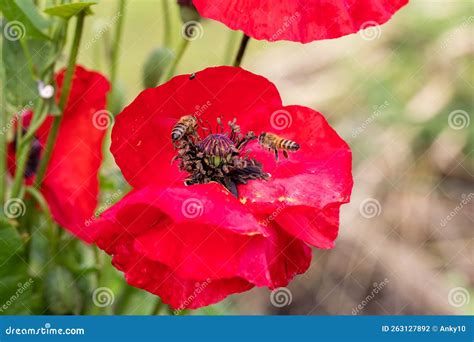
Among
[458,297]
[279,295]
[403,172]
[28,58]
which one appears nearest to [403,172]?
[403,172]

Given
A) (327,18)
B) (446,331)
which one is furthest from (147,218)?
(446,331)

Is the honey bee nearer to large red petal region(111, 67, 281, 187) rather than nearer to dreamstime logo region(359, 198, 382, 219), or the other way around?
large red petal region(111, 67, 281, 187)

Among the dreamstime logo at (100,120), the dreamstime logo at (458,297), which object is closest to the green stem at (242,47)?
the dreamstime logo at (100,120)

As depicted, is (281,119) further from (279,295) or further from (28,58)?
(279,295)

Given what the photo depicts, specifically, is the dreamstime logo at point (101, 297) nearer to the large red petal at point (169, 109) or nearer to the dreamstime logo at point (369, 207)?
the large red petal at point (169, 109)

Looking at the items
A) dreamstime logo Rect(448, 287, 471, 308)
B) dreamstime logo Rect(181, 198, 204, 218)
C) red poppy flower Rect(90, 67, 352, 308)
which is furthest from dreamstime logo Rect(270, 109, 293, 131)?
dreamstime logo Rect(448, 287, 471, 308)
